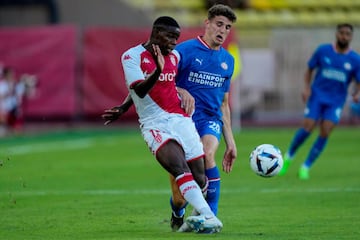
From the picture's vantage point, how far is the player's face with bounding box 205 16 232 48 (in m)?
10.4

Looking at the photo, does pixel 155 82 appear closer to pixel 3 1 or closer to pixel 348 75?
pixel 348 75

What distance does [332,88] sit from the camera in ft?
56.1

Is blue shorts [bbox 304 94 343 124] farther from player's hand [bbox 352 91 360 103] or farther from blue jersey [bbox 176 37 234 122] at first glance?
blue jersey [bbox 176 37 234 122]

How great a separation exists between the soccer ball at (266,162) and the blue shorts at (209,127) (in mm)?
490

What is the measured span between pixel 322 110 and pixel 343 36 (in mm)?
1297

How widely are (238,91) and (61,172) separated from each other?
49.3ft

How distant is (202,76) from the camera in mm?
10570

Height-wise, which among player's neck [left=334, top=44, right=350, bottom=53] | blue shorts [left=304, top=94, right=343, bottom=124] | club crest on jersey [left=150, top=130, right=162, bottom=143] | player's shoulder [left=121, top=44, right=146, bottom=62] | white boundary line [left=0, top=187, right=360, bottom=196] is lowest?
white boundary line [left=0, top=187, right=360, bottom=196]

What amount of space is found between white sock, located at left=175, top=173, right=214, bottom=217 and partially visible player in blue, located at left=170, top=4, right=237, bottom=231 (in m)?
0.80

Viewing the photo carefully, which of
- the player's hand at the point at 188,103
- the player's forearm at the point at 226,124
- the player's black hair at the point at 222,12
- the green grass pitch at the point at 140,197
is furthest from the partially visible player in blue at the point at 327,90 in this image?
the player's hand at the point at 188,103

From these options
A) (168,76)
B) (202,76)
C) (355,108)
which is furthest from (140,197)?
(355,108)

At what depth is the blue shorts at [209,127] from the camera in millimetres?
10500

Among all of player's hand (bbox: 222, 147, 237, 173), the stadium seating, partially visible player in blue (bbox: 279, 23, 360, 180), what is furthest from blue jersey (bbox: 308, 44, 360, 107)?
the stadium seating

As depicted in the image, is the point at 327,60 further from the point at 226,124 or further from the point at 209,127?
the point at 209,127
